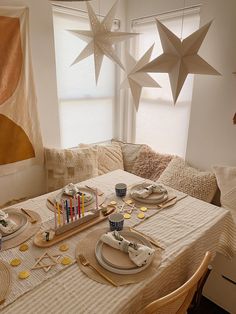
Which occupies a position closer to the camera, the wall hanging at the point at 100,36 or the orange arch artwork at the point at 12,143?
the wall hanging at the point at 100,36

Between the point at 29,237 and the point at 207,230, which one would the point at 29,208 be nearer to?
the point at 29,237

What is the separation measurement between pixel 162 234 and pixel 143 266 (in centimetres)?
26

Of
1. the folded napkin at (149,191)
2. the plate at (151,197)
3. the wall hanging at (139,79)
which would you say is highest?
the wall hanging at (139,79)

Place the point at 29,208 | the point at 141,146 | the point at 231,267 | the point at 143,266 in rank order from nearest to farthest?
the point at 143,266
the point at 29,208
the point at 231,267
the point at 141,146

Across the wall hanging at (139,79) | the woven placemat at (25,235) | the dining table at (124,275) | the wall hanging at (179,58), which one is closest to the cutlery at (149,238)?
the dining table at (124,275)

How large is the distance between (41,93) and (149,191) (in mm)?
1319

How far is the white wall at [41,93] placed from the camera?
6.27ft

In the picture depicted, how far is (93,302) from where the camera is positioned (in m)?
0.80

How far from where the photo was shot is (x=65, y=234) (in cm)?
115

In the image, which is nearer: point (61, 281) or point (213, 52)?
point (61, 281)

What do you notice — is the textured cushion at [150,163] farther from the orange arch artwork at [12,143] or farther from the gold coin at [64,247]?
the gold coin at [64,247]

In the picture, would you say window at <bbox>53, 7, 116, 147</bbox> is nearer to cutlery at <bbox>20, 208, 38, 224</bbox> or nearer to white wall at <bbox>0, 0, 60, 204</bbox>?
white wall at <bbox>0, 0, 60, 204</bbox>

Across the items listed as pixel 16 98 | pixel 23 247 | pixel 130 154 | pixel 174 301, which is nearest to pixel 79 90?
pixel 16 98

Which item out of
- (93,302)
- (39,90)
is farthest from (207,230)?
(39,90)
